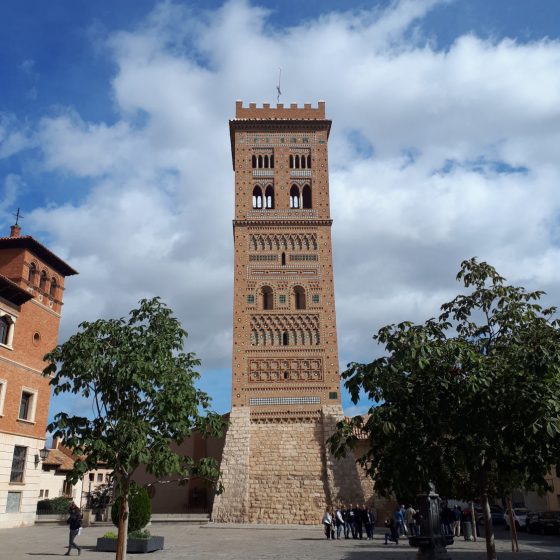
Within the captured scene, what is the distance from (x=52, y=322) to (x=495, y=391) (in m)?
23.6

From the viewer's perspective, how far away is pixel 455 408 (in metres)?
9.96

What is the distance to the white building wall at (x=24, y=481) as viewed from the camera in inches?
929

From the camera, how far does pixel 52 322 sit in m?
28.2

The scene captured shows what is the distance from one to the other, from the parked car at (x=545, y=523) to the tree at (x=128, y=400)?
21.2 m

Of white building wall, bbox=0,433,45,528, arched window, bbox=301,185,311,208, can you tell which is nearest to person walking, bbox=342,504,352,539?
white building wall, bbox=0,433,45,528

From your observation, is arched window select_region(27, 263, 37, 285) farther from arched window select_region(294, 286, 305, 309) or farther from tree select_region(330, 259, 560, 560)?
tree select_region(330, 259, 560, 560)

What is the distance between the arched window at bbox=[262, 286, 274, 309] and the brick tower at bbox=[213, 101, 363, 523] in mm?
70

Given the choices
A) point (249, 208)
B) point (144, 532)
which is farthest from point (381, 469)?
point (249, 208)

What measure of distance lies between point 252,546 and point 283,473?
12.9 meters

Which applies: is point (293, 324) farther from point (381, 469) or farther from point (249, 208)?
point (381, 469)

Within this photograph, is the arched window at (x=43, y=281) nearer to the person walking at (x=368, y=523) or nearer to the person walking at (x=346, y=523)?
the person walking at (x=346, y=523)

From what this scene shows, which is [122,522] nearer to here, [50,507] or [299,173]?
[50,507]

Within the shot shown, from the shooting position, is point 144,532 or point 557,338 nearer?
point 557,338

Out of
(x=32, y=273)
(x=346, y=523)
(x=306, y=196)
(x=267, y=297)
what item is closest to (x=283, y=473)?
(x=346, y=523)
